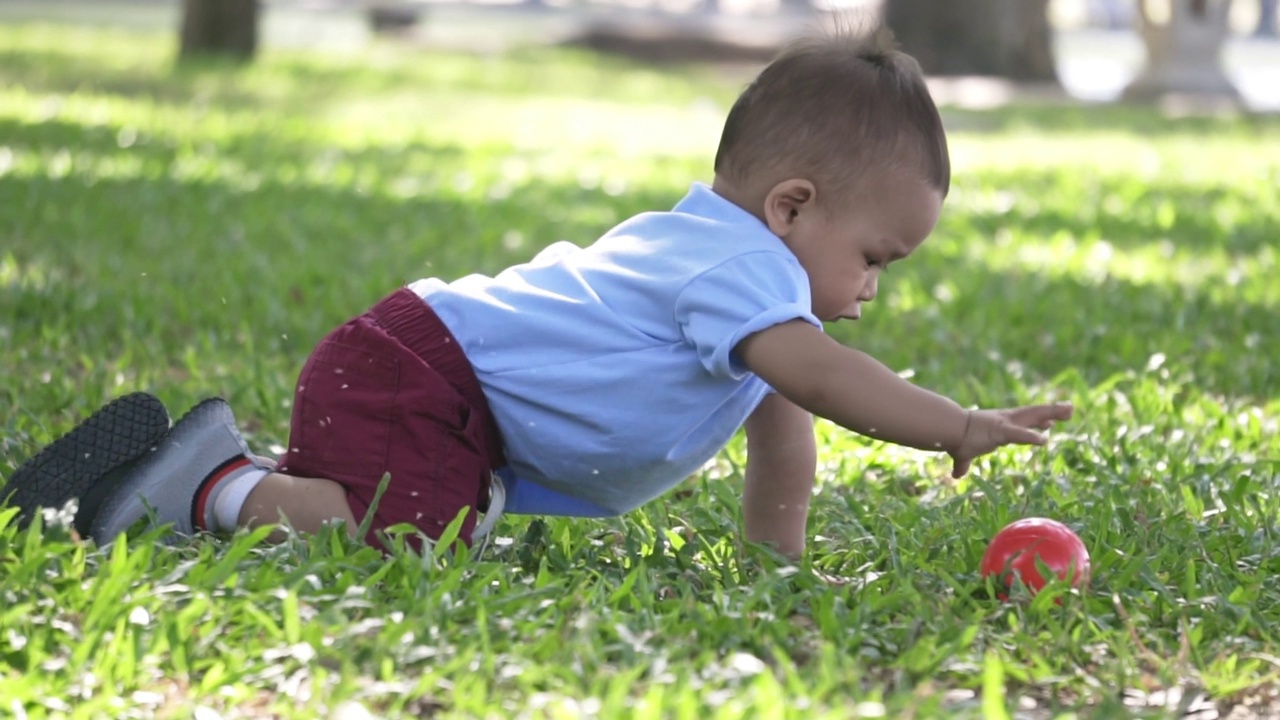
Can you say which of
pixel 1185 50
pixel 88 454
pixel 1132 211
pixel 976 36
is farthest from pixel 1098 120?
pixel 88 454

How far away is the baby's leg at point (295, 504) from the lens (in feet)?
A: 9.51

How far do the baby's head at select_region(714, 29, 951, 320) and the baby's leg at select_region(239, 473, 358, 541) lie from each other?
0.84 meters

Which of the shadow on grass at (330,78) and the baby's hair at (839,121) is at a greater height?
the baby's hair at (839,121)

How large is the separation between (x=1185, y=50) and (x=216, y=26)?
9784 millimetres

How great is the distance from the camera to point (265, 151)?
912cm

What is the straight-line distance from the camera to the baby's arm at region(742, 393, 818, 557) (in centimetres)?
305

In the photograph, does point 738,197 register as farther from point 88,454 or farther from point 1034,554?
point 88,454

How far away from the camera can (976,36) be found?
19344mm

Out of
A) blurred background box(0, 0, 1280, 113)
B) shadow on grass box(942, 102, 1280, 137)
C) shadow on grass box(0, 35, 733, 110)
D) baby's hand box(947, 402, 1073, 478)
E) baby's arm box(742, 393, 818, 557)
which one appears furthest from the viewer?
blurred background box(0, 0, 1280, 113)

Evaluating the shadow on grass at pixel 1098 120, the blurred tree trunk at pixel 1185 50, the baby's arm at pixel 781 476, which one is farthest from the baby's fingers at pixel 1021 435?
the blurred tree trunk at pixel 1185 50

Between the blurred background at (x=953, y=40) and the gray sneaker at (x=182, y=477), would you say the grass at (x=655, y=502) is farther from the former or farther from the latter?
the blurred background at (x=953, y=40)

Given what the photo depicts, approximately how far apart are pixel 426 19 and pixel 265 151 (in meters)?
24.2

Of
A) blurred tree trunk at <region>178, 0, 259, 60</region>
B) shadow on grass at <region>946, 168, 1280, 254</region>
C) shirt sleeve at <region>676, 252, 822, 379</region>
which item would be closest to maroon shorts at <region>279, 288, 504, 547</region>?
shirt sleeve at <region>676, 252, 822, 379</region>

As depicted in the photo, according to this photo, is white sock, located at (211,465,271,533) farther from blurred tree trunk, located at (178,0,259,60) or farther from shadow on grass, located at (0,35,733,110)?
blurred tree trunk, located at (178,0,259,60)
